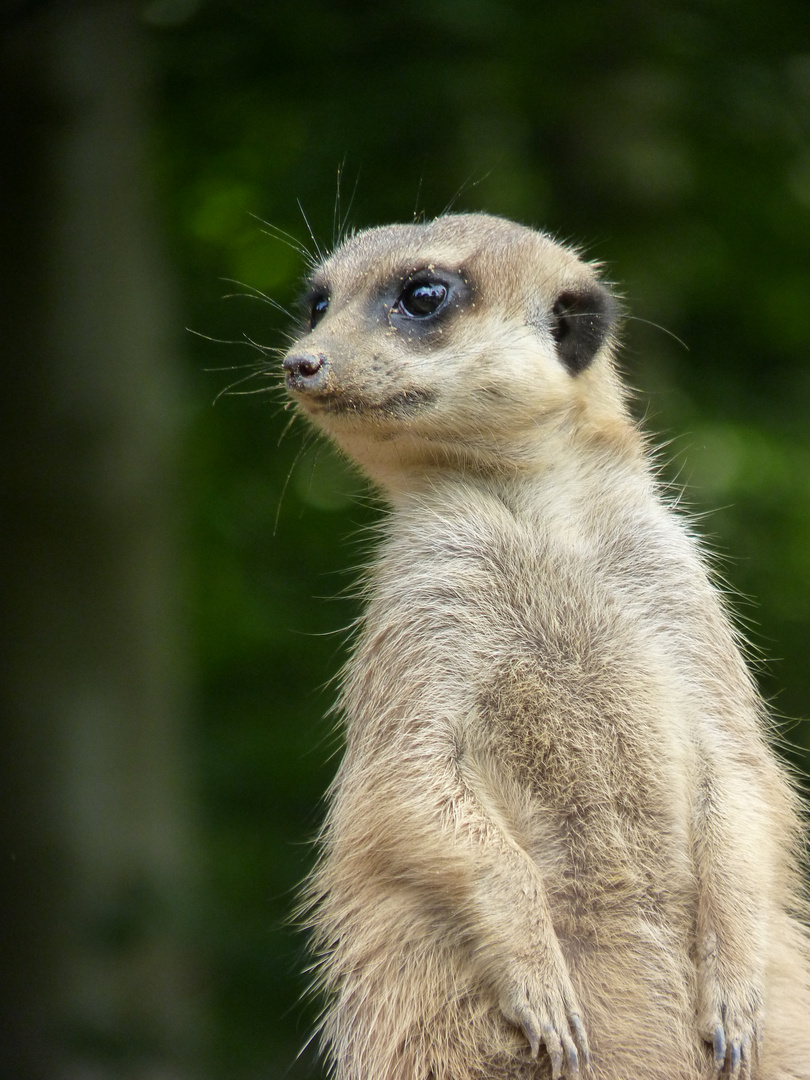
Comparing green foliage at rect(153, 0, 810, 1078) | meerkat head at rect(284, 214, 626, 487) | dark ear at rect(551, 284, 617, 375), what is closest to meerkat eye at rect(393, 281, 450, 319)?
meerkat head at rect(284, 214, 626, 487)

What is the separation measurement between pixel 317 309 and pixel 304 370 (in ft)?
2.52

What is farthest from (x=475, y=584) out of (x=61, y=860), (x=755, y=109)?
(x=755, y=109)

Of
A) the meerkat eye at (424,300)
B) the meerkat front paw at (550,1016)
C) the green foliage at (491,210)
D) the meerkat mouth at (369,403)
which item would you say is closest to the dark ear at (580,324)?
the meerkat eye at (424,300)

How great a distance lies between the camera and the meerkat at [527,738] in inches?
127

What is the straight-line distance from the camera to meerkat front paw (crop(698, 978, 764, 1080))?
323cm

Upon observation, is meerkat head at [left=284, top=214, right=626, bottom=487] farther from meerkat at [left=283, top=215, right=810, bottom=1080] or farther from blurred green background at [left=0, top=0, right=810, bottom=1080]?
blurred green background at [left=0, top=0, right=810, bottom=1080]

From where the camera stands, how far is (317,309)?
4.23m

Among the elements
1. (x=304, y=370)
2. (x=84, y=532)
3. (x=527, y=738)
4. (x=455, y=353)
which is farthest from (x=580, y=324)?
(x=84, y=532)

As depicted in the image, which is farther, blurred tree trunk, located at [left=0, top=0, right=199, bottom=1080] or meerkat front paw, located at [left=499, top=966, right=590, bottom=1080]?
blurred tree trunk, located at [left=0, top=0, right=199, bottom=1080]

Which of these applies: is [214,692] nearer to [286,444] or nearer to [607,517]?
[286,444]

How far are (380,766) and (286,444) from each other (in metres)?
4.17

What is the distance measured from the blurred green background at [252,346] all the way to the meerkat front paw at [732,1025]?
3.28 metres

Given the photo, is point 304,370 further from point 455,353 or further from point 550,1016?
point 550,1016

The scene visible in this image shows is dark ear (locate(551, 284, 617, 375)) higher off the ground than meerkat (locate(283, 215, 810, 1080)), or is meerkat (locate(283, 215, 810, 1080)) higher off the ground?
dark ear (locate(551, 284, 617, 375))
